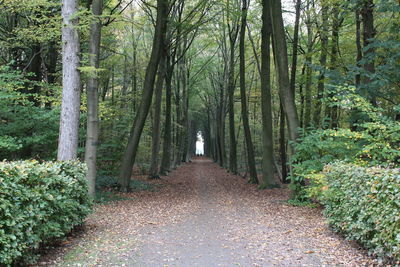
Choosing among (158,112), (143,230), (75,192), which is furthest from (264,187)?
(75,192)

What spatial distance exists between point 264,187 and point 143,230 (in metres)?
9.55

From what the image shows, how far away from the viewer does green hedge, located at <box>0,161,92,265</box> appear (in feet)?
14.2

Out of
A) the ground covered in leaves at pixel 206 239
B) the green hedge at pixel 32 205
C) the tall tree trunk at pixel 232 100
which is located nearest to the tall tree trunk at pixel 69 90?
the ground covered in leaves at pixel 206 239

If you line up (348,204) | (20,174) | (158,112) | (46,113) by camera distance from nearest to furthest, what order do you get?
1. (20,174)
2. (348,204)
3. (46,113)
4. (158,112)

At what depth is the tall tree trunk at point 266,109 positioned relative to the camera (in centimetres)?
1566

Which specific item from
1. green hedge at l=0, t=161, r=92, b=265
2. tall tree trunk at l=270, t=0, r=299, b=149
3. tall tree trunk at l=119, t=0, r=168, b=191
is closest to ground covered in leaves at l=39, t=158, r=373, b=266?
green hedge at l=0, t=161, r=92, b=265

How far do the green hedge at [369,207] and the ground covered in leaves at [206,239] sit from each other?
0.41 metres

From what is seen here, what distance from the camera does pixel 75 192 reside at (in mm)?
6895

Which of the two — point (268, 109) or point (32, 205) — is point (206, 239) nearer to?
point (32, 205)

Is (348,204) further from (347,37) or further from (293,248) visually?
(347,37)

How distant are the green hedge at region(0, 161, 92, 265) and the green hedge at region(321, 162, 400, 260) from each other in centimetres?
491

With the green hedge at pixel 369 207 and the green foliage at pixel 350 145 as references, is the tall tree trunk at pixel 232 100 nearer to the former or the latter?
the green foliage at pixel 350 145

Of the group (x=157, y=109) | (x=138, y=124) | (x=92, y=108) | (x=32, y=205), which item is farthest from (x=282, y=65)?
(x=32, y=205)

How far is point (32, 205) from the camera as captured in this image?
5.00 m
